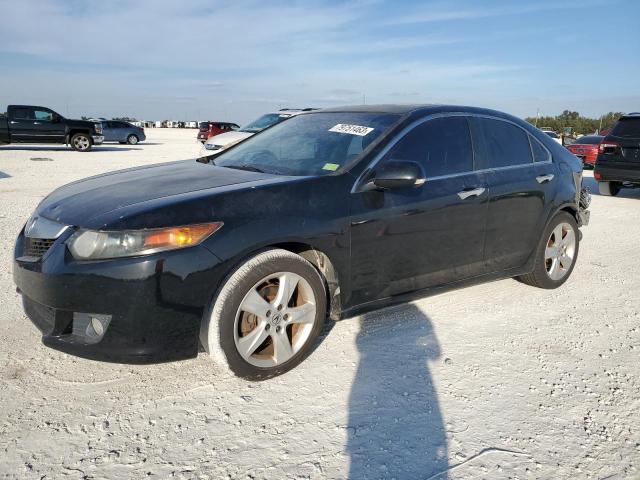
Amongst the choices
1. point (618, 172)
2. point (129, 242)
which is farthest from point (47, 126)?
point (129, 242)

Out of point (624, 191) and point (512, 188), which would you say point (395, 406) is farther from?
point (624, 191)

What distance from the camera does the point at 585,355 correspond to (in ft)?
11.3

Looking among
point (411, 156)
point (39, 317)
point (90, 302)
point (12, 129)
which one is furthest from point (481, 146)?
point (12, 129)

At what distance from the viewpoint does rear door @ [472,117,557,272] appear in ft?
13.4

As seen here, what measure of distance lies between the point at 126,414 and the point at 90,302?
1.93 feet

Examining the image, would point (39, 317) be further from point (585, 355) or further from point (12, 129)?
point (12, 129)

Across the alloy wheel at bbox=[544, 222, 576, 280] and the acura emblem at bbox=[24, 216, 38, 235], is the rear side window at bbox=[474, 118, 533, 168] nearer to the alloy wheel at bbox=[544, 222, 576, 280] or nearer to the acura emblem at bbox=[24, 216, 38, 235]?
the alloy wheel at bbox=[544, 222, 576, 280]

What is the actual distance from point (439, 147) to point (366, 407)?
196 centimetres

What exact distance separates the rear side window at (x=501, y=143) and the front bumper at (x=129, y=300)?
247 cm

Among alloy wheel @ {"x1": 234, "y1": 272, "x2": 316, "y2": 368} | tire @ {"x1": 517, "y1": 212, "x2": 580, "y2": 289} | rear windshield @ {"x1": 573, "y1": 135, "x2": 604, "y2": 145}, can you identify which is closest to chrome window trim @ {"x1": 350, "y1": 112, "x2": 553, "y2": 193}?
tire @ {"x1": 517, "y1": 212, "x2": 580, "y2": 289}

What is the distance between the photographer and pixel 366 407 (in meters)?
2.74

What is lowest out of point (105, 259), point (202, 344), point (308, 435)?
point (308, 435)

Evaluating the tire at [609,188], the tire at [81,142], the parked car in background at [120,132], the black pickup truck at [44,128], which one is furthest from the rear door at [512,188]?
the parked car in background at [120,132]

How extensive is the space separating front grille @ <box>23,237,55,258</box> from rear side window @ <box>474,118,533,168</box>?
304cm
